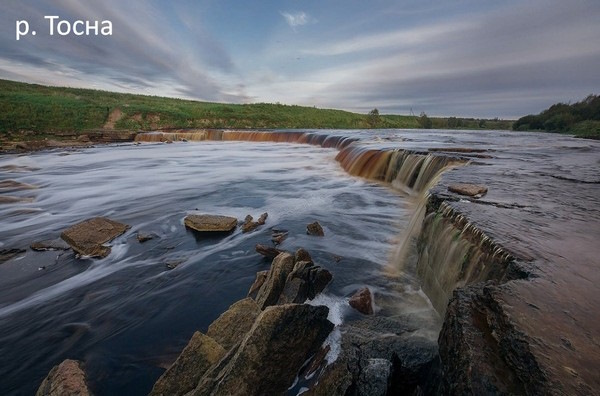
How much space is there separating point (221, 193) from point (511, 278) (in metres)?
9.39

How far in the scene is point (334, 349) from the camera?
3.07 m

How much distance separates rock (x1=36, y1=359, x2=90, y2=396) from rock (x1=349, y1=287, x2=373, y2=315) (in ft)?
9.35

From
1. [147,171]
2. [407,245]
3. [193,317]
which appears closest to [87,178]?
[147,171]

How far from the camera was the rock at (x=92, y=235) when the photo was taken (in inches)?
221

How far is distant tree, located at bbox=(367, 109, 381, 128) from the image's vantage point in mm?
59031

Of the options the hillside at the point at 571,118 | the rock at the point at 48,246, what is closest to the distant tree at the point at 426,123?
the hillside at the point at 571,118

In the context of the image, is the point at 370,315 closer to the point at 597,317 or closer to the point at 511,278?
the point at 511,278

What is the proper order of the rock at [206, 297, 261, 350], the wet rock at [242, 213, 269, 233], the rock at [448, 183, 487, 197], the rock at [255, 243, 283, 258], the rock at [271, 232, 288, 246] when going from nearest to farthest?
the rock at [206, 297, 261, 350] < the rock at [448, 183, 487, 197] < the rock at [255, 243, 283, 258] < the rock at [271, 232, 288, 246] < the wet rock at [242, 213, 269, 233]

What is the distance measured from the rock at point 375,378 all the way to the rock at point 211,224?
4.90 meters

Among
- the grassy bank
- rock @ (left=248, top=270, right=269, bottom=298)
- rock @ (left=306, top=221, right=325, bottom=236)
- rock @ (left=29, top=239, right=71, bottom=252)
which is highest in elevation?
the grassy bank

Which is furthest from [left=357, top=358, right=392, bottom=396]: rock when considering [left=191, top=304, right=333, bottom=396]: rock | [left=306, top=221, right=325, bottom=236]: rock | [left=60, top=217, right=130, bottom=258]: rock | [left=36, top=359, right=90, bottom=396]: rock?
[left=60, top=217, right=130, bottom=258]: rock

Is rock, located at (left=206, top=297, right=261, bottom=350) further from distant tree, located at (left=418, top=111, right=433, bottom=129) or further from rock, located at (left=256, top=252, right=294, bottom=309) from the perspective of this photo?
distant tree, located at (left=418, top=111, right=433, bottom=129)

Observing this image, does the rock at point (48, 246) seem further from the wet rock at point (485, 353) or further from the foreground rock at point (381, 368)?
the wet rock at point (485, 353)

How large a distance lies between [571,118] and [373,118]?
1302 inches
